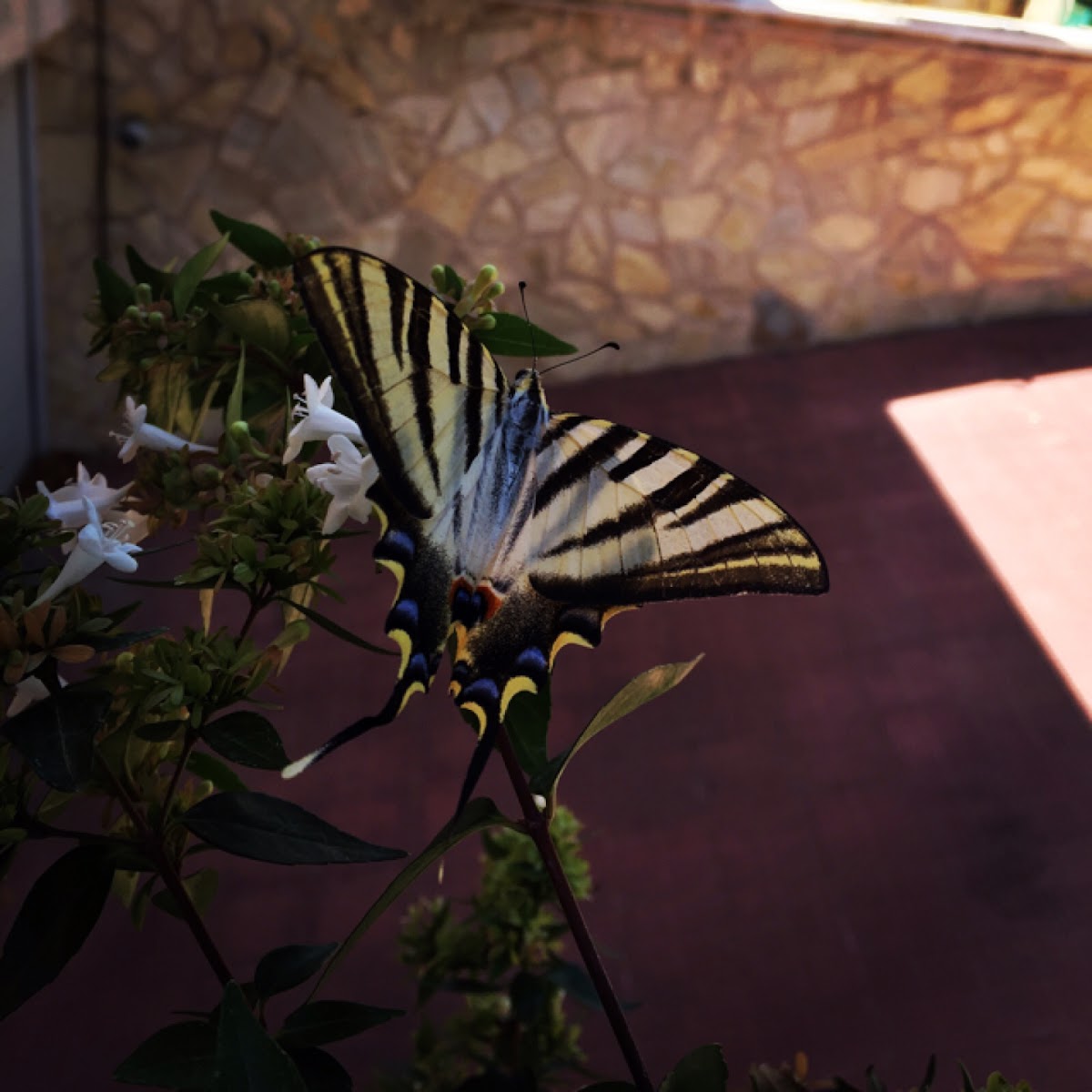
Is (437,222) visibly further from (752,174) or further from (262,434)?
(262,434)

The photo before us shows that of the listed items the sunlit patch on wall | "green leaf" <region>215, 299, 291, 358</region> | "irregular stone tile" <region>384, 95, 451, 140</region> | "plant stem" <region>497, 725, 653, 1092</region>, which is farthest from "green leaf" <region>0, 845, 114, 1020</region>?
"irregular stone tile" <region>384, 95, 451, 140</region>

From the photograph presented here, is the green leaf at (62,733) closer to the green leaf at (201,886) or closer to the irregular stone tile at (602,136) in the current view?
the green leaf at (201,886)

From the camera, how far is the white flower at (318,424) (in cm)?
74

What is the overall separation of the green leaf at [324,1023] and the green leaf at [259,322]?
43 cm

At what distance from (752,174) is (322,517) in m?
3.53

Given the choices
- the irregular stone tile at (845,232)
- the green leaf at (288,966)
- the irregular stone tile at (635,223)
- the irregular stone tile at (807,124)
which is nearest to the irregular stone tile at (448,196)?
the irregular stone tile at (635,223)

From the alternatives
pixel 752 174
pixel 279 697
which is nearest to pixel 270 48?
pixel 752 174

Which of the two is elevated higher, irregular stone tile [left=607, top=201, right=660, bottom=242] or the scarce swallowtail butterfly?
the scarce swallowtail butterfly

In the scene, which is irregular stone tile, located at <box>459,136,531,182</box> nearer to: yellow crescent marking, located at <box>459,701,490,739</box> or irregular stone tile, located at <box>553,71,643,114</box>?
irregular stone tile, located at <box>553,71,643,114</box>

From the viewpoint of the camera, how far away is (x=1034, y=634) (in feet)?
9.02

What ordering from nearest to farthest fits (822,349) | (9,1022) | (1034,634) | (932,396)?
(9,1022) → (1034,634) → (932,396) → (822,349)

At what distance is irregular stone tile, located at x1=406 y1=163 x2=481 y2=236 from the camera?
3791 mm

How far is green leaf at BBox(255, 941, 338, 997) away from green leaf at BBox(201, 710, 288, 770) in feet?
0.60

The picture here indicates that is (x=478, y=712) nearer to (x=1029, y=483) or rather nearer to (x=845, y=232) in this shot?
(x=1029, y=483)
